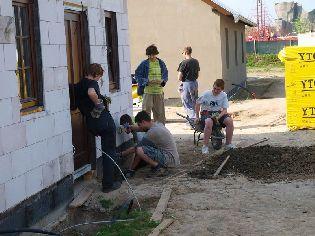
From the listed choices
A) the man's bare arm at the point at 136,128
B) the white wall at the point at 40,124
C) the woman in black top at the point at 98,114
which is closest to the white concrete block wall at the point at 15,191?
the white wall at the point at 40,124

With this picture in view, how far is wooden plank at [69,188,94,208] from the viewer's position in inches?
300

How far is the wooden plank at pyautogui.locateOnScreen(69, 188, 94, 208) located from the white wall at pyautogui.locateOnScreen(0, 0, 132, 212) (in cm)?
37

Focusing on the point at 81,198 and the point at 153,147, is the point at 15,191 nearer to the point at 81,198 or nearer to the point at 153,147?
the point at 81,198

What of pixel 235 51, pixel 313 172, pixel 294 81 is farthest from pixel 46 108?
pixel 235 51

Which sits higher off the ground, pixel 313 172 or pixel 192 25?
pixel 192 25

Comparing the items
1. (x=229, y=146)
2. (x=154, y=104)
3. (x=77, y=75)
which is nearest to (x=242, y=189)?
(x=77, y=75)

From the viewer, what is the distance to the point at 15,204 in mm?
6145

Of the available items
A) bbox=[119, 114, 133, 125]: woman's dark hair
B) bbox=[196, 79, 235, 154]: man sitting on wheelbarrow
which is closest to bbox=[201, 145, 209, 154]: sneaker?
bbox=[196, 79, 235, 154]: man sitting on wheelbarrow

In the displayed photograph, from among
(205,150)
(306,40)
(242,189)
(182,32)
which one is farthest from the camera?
(306,40)

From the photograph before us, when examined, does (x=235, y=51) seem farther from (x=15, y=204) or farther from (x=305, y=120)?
(x=15, y=204)

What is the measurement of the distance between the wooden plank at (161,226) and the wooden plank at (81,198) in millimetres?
1408

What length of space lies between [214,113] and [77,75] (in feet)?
11.6

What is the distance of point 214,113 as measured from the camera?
1138cm

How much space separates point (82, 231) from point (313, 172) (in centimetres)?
365
